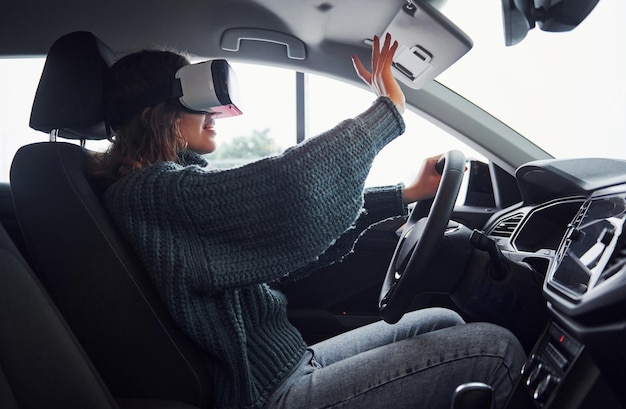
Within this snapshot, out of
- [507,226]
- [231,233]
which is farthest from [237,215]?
[507,226]

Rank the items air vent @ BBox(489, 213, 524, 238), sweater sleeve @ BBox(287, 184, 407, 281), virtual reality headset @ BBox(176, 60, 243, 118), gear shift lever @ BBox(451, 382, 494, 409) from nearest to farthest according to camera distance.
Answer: gear shift lever @ BBox(451, 382, 494, 409) < virtual reality headset @ BBox(176, 60, 243, 118) < sweater sleeve @ BBox(287, 184, 407, 281) < air vent @ BBox(489, 213, 524, 238)

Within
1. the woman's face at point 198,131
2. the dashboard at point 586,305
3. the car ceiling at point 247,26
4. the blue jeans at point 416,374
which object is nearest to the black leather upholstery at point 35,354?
the blue jeans at point 416,374

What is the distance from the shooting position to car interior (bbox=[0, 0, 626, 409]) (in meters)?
0.79

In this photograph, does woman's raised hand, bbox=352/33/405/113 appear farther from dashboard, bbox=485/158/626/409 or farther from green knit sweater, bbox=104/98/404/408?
dashboard, bbox=485/158/626/409

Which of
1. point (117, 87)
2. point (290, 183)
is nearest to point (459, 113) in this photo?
point (290, 183)

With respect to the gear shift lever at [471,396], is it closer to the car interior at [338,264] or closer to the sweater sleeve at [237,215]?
the car interior at [338,264]

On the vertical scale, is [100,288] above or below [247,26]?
below

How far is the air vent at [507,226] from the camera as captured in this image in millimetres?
1463

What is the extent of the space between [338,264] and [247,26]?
821 millimetres

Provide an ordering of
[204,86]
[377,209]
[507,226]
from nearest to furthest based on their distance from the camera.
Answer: [204,86] → [377,209] → [507,226]

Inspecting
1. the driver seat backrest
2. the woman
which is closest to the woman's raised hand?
the woman

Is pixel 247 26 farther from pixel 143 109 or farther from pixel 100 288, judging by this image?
pixel 100 288

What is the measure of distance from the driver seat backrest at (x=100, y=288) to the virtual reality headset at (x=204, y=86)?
257 millimetres

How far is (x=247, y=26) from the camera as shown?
168cm
